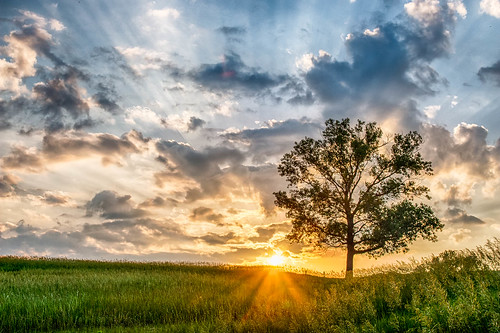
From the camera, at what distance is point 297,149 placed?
41.8 m

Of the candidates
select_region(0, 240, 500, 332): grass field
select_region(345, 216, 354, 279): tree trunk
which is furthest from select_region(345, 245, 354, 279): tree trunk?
select_region(0, 240, 500, 332): grass field

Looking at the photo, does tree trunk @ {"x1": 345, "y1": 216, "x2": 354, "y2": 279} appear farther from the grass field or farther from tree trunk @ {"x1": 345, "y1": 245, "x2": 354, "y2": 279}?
the grass field

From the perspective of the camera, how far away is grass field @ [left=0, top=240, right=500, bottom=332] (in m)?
8.47

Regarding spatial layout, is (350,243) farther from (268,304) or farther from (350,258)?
(268,304)

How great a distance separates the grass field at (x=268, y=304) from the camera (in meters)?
8.47

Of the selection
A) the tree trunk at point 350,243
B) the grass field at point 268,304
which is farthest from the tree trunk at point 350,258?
the grass field at point 268,304

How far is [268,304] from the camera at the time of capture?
52.9ft

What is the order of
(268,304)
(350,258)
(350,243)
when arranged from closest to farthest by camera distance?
1. (268,304)
2. (350,258)
3. (350,243)

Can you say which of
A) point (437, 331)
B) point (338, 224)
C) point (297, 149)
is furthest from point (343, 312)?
point (297, 149)

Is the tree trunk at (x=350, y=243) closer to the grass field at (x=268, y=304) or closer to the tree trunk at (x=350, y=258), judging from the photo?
the tree trunk at (x=350, y=258)

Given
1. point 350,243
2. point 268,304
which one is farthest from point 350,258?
point 268,304

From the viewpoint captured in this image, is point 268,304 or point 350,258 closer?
point 268,304

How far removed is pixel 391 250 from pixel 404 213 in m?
4.24

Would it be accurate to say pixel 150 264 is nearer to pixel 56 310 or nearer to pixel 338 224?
pixel 338 224
